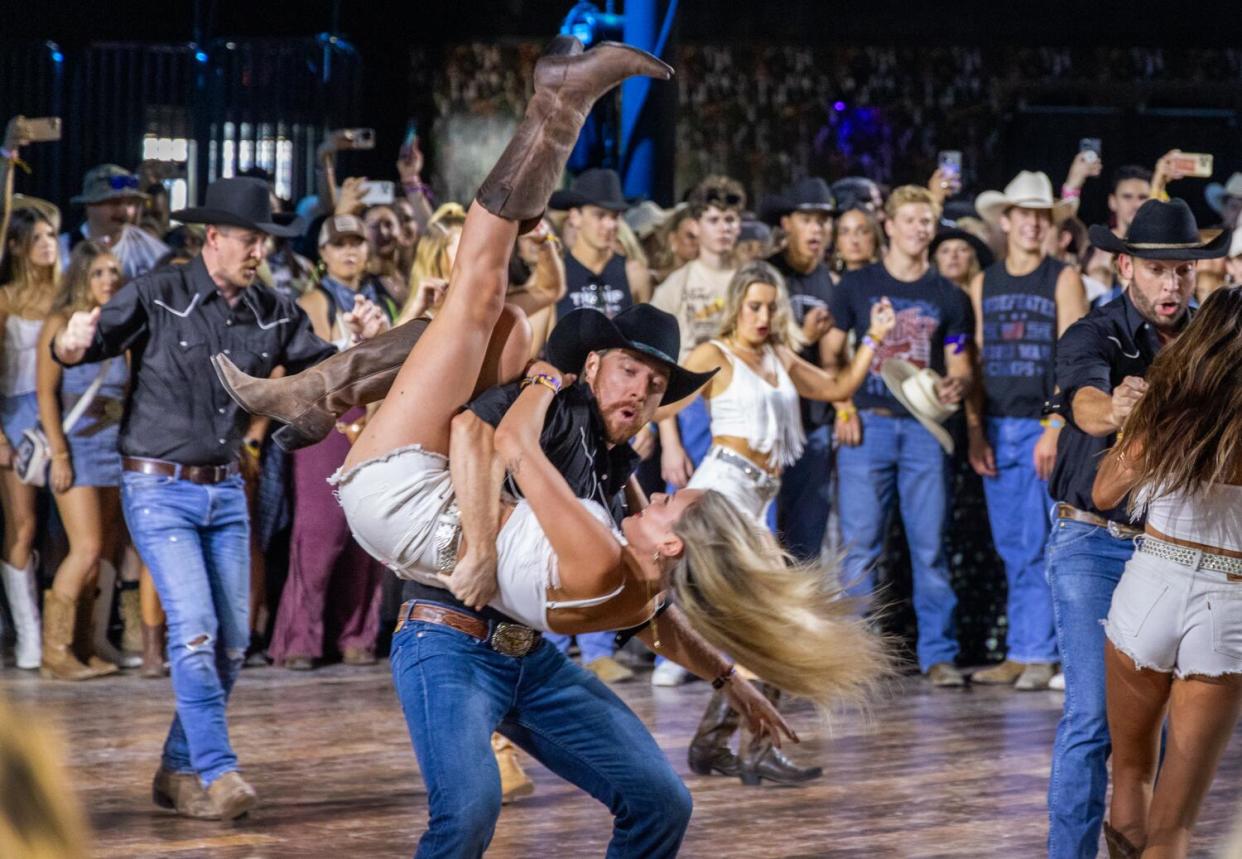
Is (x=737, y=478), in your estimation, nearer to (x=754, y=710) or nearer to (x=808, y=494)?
(x=808, y=494)

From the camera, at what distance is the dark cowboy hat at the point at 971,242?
372 inches

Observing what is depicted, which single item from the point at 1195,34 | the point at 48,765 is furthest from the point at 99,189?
the point at 1195,34

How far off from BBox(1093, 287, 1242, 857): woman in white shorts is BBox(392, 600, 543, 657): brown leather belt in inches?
57.1

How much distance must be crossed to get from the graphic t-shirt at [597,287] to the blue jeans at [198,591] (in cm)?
294

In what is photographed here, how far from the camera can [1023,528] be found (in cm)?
882

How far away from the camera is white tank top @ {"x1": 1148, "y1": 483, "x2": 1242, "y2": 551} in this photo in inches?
170

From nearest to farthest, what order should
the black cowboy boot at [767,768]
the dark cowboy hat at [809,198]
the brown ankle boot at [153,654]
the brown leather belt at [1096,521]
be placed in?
the brown leather belt at [1096,521] → the black cowboy boot at [767,768] → the brown ankle boot at [153,654] → the dark cowboy hat at [809,198]

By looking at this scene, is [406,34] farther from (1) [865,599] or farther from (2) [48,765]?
(2) [48,765]

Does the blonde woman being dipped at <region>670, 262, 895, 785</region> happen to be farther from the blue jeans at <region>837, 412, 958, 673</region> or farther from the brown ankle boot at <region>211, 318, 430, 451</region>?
the brown ankle boot at <region>211, 318, 430, 451</region>

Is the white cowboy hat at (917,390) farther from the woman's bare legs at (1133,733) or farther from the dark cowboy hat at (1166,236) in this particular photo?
the woman's bare legs at (1133,733)

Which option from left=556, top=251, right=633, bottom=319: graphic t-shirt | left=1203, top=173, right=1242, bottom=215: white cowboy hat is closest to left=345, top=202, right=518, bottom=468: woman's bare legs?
left=556, top=251, right=633, bottom=319: graphic t-shirt

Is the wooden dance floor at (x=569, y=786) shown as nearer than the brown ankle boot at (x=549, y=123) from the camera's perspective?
No

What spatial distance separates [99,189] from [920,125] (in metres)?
7.54

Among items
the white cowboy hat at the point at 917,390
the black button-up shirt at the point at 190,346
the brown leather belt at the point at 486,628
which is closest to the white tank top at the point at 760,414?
the white cowboy hat at the point at 917,390
